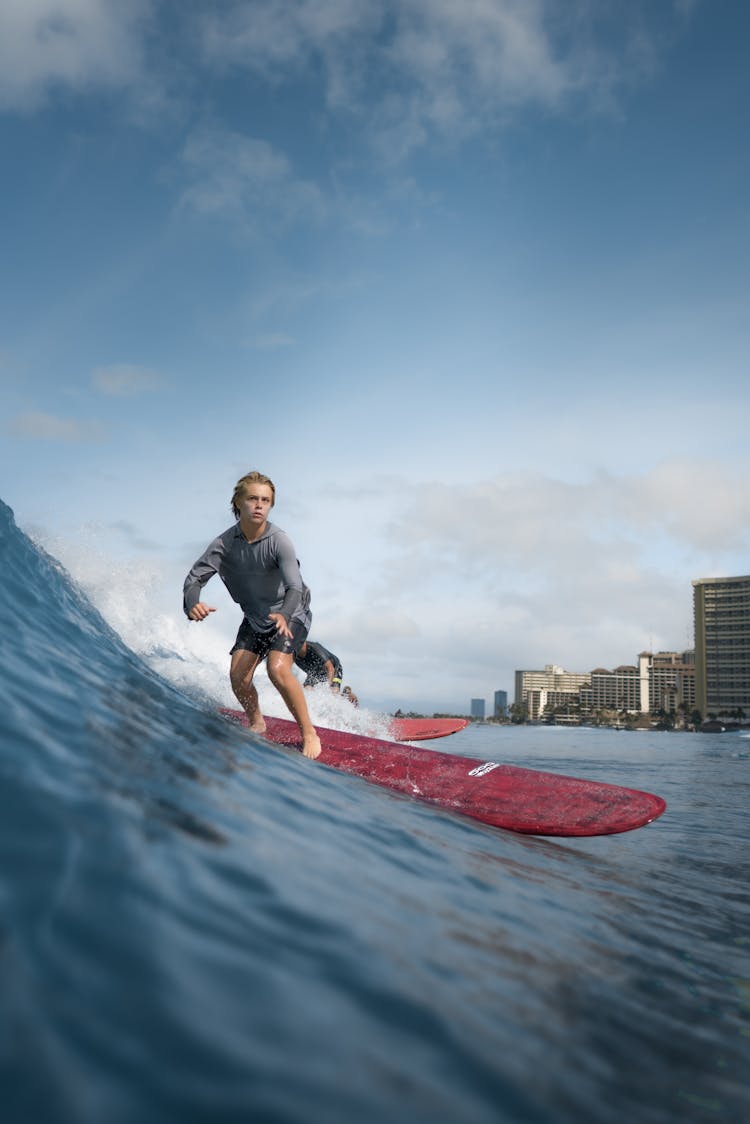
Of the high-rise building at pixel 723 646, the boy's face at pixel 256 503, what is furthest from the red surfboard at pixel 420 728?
the high-rise building at pixel 723 646

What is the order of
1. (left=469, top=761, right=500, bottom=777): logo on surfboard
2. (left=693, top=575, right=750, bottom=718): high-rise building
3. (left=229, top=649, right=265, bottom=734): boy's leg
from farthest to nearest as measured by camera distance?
(left=693, top=575, right=750, bottom=718): high-rise building < (left=229, top=649, right=265, bottom=734): boy's leg < (left=469, top=761, right=500, bottom=777): logo on surfboard

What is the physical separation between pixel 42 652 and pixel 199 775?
1983mm

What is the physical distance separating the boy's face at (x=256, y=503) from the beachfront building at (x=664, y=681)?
598ft

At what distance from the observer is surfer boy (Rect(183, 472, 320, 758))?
20.5ft

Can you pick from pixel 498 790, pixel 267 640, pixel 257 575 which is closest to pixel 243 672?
pixel 267 640

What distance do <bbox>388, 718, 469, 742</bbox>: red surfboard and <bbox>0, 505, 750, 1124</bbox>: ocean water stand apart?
335 inches

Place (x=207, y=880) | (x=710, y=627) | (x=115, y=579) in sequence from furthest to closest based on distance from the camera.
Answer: (x=710, y=627) → (x=115, y=579) → (x=207, y=880)

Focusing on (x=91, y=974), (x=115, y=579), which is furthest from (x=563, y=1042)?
(x=115, y=579)

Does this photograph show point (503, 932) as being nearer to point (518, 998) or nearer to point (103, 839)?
point (518, 998)

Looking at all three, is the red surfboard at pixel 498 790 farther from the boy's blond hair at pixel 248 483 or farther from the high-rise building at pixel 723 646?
the high-rise building at pixel 723 646

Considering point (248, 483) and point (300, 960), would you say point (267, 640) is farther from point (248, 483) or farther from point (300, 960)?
point (300, 960)

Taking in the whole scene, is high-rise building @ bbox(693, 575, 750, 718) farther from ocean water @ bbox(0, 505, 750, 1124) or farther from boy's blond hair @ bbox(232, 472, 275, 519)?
ocean water @ bbox(0, 505, 750, 1124)

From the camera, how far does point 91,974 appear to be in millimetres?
1634

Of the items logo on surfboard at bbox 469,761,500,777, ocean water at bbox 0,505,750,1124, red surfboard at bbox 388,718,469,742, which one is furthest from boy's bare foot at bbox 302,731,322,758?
red surfboard at bbox 388,718,469,742
